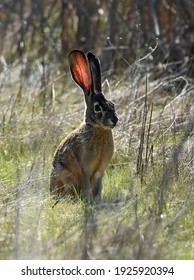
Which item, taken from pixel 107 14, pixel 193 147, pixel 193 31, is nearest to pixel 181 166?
pixel 193 147

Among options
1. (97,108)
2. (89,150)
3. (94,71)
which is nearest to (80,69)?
(94,71)

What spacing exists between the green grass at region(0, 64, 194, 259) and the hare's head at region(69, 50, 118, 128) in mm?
429

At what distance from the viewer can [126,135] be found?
7473 millimetres

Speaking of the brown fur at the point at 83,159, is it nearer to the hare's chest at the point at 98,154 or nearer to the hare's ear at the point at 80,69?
the hare's chest at the point at 98,154

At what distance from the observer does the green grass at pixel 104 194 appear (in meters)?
4.98

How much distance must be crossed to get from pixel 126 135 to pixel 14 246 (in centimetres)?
264

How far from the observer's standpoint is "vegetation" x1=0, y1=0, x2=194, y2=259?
16.8 ft

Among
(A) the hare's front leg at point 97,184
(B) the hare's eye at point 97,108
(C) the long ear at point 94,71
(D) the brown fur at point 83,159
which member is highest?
(C) the long ear at point 94,71

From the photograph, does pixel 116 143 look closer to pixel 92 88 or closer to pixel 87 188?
pixel 92 88

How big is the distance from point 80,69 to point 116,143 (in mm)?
882

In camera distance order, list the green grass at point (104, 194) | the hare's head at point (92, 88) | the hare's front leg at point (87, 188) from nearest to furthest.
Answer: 1. the green grass at point (104, 194)
2. the hare's front leg at point (87, 188)
3. the hare's head at point (92, 88)

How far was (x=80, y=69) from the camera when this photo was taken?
6.77 metres

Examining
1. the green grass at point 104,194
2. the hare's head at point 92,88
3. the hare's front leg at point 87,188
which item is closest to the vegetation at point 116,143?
the green grass at point 104,194
